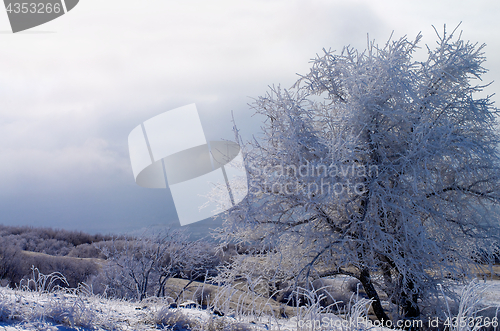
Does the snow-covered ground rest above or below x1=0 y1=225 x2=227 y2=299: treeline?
above

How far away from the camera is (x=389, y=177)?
770 centimetres

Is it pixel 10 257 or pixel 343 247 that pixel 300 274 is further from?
pixel 10 257

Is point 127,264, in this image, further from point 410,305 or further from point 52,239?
point 52,239

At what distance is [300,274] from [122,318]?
207 inches

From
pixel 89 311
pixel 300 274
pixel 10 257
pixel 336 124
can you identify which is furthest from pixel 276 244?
pixel 10 257

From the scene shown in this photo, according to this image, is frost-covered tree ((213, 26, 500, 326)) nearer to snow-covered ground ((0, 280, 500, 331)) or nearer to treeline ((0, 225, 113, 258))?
snow-covered ground ((0, 280, 500, 331))

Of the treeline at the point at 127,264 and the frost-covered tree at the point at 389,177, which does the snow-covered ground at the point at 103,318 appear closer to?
the frost-covered tree at the point at 389,177

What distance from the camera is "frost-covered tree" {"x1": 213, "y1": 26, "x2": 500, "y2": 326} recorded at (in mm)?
7293

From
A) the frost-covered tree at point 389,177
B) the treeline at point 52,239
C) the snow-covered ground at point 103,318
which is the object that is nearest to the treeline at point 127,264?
the treeline at point 52,239

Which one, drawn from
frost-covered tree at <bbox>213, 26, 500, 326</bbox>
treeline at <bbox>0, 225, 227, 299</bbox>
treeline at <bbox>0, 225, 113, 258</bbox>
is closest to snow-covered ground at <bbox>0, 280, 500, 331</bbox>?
frost-covered tree at <bbox>213, 26, 500, 326</bbox>

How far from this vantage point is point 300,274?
8.16 meters

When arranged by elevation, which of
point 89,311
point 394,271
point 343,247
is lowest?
point 394,271

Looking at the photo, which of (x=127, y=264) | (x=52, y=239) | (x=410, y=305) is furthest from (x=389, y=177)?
(x=52, y=239)

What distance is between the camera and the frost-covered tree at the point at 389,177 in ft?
23.9
